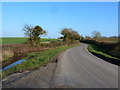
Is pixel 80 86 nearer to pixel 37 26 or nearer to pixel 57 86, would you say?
pixel 57 86

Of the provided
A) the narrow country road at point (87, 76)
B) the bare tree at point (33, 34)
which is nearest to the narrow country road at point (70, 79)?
the narrow country road at point (87, 76)

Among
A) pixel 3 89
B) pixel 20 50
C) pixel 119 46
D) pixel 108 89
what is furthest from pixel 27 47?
pixel 108 89

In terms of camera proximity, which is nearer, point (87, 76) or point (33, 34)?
point (87, 76)

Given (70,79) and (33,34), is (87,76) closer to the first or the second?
(70,79)

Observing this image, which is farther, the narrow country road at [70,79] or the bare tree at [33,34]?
the bare tree at [33,34]

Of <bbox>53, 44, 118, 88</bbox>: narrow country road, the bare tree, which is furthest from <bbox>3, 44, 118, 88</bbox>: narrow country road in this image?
the bare tree

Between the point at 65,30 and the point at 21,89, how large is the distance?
62.6m

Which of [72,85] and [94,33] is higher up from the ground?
[94,33]

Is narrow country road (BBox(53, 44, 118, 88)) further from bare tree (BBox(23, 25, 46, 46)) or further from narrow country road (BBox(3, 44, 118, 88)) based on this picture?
bare tree (BBox(23, 25, 46, 46))

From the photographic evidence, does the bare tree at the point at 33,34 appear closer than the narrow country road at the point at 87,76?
No

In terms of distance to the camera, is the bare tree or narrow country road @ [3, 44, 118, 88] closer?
narrow country road @ [3, 44, 118, 88]

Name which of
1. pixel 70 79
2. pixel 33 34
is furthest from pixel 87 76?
pixel 33 34

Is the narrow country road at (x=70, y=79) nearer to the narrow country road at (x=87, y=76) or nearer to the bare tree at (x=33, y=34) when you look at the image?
the narrow country road at (x=87, y=76)

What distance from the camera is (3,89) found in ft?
27.6
